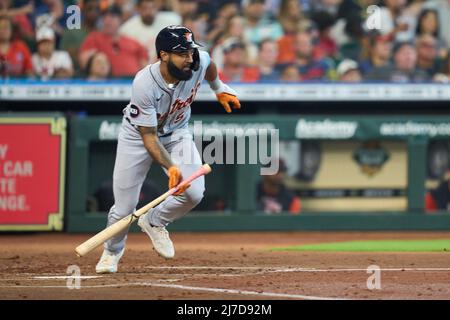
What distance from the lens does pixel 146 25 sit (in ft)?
43.6

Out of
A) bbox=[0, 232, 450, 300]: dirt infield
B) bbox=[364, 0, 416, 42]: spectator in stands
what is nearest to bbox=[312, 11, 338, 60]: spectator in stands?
bbox=[364, 0, 416, 42]: spectator in stands

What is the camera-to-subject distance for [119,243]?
8.10 m

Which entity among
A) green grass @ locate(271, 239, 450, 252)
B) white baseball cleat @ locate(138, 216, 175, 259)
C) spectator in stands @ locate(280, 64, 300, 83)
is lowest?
green grass @ locate(271, 239, 450, 252)

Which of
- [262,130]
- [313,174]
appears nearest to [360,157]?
[313,174]

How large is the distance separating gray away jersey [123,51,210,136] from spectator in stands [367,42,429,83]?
235 inches

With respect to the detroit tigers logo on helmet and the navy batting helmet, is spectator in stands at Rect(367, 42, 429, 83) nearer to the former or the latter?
the navy batting helmet

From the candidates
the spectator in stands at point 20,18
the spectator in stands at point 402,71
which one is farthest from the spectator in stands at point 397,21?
the spectator in stands at point 20,18

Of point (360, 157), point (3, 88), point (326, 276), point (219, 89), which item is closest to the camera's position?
point (326, 276)

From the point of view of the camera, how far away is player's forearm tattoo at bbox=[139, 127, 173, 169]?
24.7 ft

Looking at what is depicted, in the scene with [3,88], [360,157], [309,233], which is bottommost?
[309,233]

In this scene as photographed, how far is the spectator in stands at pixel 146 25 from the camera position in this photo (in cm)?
1323

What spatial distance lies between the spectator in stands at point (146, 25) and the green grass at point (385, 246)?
3697 millimetres
